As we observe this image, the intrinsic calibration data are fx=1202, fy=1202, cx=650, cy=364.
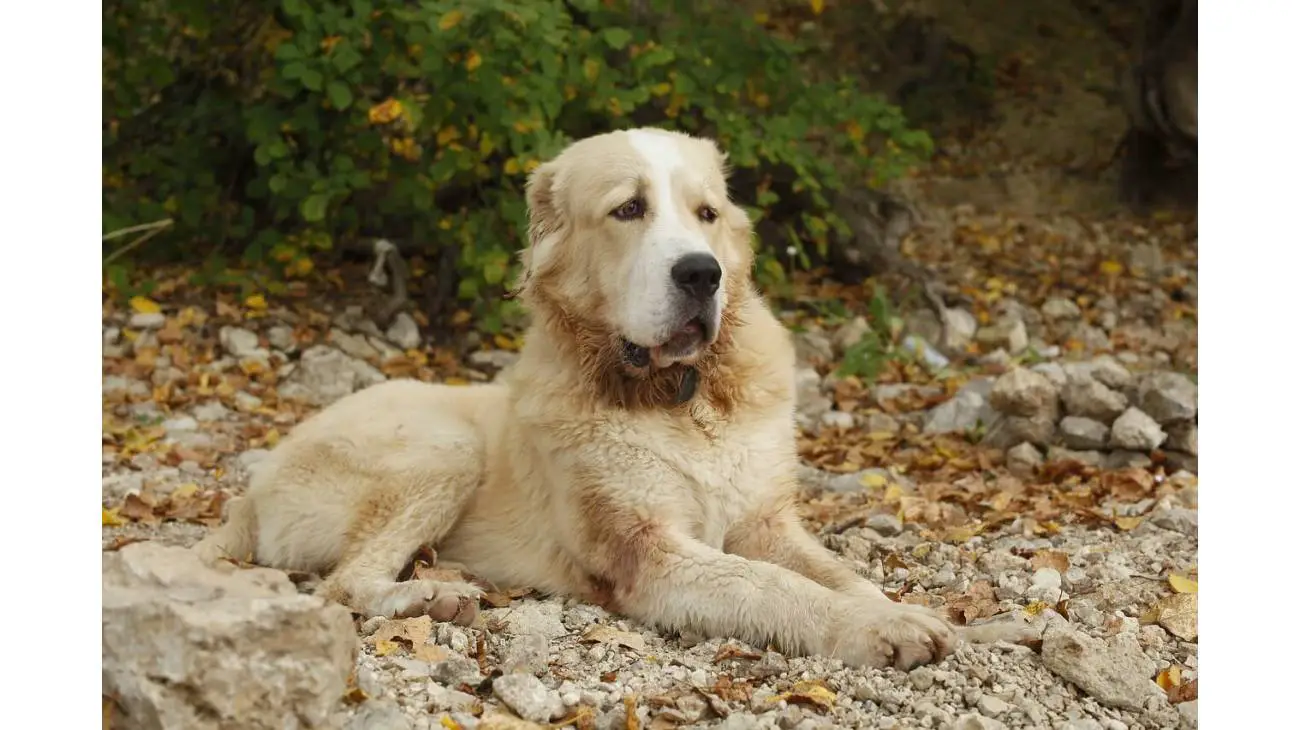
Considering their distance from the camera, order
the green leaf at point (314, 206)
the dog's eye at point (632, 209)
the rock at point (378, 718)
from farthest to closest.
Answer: the green leaf at point (314, 206)
the dog's eye at point (632, 209)
the rock at point (378, 718)

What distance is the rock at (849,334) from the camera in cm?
744

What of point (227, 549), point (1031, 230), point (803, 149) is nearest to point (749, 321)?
point (227, 549)

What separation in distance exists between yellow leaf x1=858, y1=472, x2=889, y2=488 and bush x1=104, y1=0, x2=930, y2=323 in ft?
6.47

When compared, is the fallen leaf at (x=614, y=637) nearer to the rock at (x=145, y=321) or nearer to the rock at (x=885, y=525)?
the rock at (x=885, y=525)

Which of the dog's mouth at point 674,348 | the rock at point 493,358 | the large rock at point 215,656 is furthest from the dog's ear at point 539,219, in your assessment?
the rock at point 493,358

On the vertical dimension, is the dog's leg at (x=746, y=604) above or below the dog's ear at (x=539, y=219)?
below

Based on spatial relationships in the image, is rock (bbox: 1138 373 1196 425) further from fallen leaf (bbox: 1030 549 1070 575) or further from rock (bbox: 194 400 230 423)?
rock (bbox: 194 400 230 423)

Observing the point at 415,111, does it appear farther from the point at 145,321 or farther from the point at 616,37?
the point at 145,321

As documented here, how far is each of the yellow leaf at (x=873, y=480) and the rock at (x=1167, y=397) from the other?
1233mm

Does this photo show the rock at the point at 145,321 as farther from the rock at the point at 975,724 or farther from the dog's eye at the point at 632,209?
the rock at the point at 975,724

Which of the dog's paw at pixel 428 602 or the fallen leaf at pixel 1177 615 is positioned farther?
the dog's paw at pixel 428 602

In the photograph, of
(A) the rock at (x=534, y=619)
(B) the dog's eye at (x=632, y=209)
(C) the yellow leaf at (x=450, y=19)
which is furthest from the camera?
(C) the yellow leaf at (x=450, y=19)

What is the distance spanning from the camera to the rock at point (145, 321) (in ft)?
22.7

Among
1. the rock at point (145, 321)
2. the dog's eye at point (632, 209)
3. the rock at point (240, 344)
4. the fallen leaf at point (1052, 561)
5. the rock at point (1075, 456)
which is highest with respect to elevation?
the dog's eye at point (632, 209)
